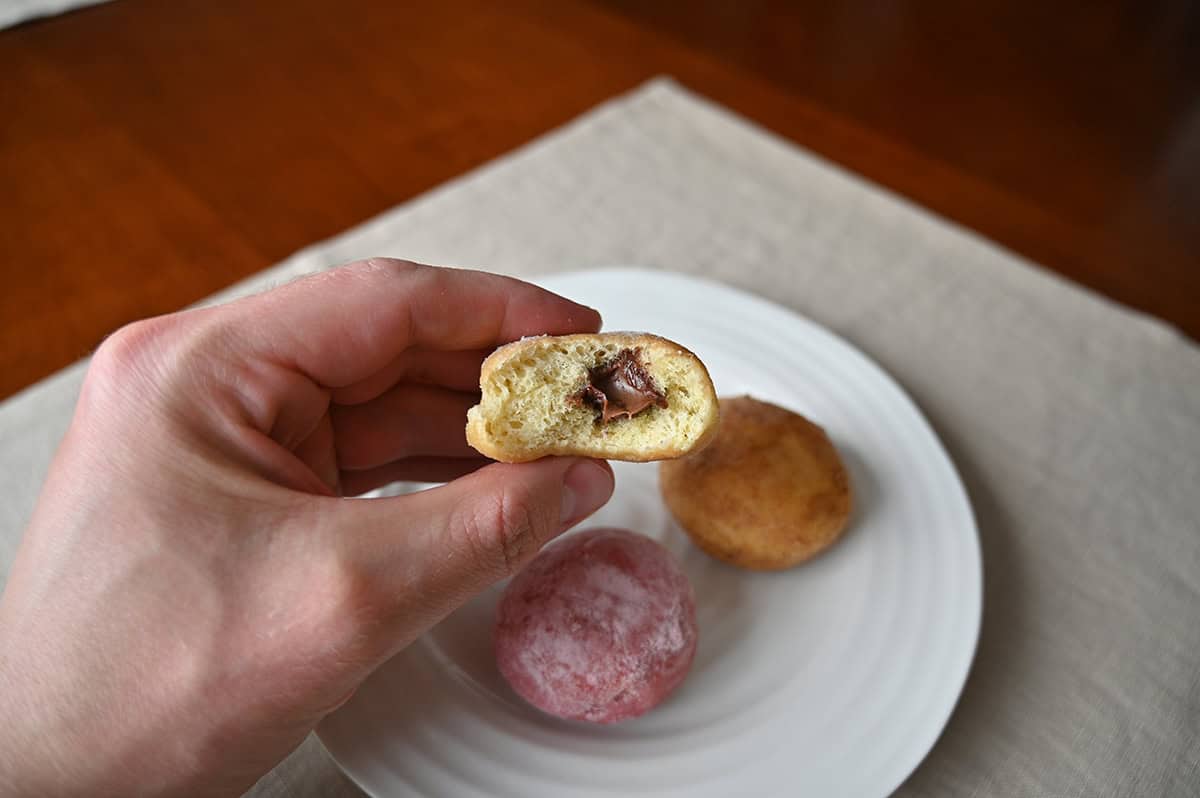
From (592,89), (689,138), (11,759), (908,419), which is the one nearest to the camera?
(11,759)

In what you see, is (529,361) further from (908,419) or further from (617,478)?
(908,419)

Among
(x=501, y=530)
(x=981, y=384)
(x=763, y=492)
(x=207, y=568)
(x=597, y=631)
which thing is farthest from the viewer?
(x=981, y=384)

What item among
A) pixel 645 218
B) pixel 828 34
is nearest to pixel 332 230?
pixel 645 218

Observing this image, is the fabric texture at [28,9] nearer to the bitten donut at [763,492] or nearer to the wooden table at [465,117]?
the wooden table at [465,117]

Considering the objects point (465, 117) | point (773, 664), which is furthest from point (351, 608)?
point (465, 117)

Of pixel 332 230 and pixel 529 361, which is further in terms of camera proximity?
pixel 332 230

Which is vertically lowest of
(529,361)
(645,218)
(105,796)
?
(645,218)

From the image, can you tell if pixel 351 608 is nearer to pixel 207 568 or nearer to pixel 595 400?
pixel 207 568
